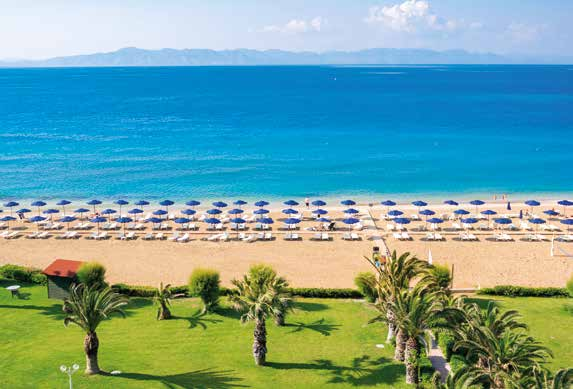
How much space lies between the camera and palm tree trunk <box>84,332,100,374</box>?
19.5m

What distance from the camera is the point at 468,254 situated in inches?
1428

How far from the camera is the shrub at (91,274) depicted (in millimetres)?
26266

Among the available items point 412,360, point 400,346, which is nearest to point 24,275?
point 400,346

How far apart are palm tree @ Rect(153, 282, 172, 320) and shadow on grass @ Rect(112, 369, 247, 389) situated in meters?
5.41

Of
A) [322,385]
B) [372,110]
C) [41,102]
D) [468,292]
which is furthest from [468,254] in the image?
[41,102]

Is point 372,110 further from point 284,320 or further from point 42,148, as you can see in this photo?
point 284,320

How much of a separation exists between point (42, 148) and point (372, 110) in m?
70.7

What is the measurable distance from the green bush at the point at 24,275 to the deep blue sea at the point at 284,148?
25.3 metres

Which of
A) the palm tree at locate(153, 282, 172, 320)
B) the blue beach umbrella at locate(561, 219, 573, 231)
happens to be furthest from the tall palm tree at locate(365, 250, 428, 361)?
the blue beach umbrella at locate(561, 219, 573, 231)

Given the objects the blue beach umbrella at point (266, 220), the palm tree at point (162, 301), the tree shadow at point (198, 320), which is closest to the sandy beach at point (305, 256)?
the blue beach umbrella at point (266, 220)

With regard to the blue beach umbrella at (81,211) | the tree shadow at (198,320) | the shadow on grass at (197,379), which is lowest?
the shadow on grass at (197,379)

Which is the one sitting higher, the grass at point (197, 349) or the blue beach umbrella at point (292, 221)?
the blue beach umbrella at point (292, 221)

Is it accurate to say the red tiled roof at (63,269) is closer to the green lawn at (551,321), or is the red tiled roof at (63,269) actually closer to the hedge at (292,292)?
the hedge at (292,292)

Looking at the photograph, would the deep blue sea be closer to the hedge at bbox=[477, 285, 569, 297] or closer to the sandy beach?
the sandy beach
